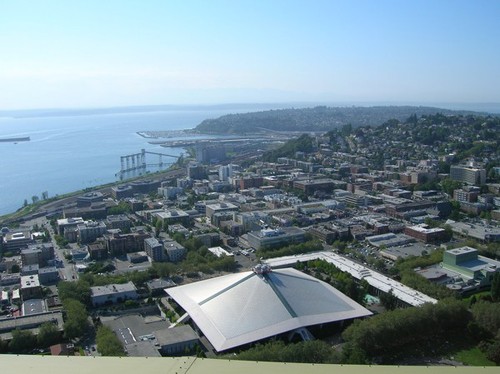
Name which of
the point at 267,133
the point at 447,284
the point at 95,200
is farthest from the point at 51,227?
the point at 267,133

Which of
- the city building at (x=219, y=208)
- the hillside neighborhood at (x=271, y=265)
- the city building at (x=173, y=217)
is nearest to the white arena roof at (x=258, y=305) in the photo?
the hillside neighborhood at (x=271, y=265)

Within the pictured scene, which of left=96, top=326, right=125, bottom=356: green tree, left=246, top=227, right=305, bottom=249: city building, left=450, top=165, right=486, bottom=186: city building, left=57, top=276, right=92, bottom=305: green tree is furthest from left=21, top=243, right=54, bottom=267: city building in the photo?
left=450, top=165, right=486, bottom=186: city building

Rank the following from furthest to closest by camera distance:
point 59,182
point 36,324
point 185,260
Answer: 1. point 59,182
2. point 185,260
3. point 36,324

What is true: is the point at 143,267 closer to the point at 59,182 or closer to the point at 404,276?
the point at 404,276

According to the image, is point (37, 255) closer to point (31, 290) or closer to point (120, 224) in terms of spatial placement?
point (31, 290)

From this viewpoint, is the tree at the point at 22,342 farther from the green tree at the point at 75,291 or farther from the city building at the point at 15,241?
the city building at the point at 15,241

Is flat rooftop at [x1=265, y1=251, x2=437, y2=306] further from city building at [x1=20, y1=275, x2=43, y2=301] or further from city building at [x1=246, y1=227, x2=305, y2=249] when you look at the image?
city building at [x1=20, y1=275, x2=43, y2=301]

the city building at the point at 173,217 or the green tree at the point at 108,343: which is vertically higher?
the green tree at the point at 108,343
